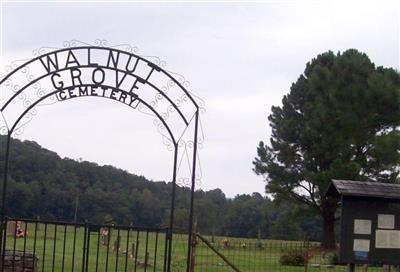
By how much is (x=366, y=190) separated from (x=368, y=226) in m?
0.61

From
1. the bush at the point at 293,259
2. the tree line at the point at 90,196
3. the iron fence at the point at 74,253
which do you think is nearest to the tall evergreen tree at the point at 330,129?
the tree line at the point at 90,196

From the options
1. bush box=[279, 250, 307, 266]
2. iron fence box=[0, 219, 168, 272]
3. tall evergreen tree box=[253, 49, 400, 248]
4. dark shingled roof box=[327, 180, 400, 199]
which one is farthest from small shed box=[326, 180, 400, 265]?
bush box=[279, 250, 307, 266]

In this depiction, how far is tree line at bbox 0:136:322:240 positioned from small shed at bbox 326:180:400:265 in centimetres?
1291

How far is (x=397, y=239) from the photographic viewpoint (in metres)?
12.0

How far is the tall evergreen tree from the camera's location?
69.5 feet

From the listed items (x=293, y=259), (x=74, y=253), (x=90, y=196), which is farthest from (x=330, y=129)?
(x=74, y=253)

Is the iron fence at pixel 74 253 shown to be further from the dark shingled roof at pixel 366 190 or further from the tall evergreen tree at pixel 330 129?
the tall evergreen tree at pixel 330 129

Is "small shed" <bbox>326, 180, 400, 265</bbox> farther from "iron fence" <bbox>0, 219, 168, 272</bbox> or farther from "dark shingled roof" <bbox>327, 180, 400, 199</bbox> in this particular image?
"iron fence" <bbox>0, 219, 168, 272</bbox>

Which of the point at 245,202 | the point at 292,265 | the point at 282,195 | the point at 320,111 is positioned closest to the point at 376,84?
the point at 292,265

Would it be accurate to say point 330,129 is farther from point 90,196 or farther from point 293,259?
point 90,196

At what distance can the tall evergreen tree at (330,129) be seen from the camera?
21188mm

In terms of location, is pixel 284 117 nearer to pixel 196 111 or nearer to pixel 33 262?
pixel 33 262

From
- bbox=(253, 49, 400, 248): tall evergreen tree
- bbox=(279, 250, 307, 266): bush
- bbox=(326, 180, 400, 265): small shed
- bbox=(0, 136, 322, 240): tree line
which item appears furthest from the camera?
bbox=(0, 136, 322, 240): tree line

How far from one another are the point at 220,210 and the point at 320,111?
9330 millimetres
